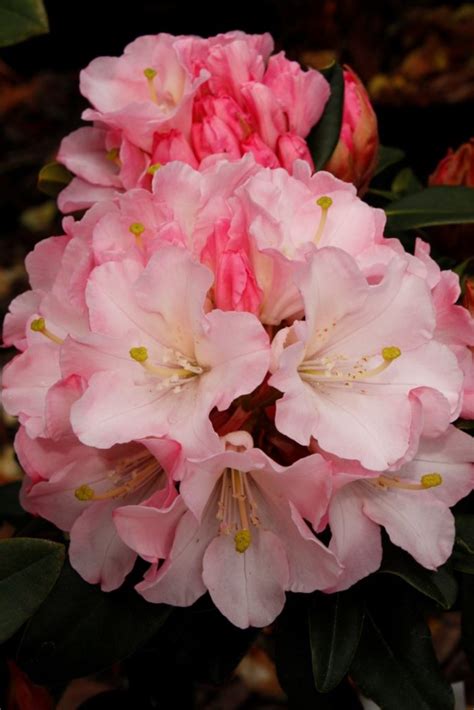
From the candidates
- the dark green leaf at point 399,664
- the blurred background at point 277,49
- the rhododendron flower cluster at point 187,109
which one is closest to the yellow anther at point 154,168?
the rhododendron flower cluster at point 187,109

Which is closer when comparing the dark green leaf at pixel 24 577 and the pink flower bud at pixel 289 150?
the dark green leaf at pixel 24 577

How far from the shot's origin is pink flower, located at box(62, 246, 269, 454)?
69cm

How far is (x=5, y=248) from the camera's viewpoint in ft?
10.8

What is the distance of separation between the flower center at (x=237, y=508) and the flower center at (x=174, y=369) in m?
0.08

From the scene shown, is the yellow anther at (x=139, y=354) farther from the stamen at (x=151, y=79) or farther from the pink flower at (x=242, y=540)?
the stamen at (x=151, y=79)

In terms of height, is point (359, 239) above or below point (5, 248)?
above

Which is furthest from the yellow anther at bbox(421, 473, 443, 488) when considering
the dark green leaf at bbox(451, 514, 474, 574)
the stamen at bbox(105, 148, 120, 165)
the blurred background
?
the blurred background

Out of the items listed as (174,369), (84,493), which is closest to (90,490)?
(84,493)

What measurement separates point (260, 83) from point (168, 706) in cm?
72

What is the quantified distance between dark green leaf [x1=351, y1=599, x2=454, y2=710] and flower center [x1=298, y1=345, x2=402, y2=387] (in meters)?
0.28

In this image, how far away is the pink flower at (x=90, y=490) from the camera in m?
0.77

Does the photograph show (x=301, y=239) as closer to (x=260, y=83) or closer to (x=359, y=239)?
(x=359, y=239)

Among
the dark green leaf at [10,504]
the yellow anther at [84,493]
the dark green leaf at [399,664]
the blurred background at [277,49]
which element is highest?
the yellow anther at [84,493]

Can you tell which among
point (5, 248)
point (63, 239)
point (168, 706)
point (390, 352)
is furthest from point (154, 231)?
point (5, 248)
